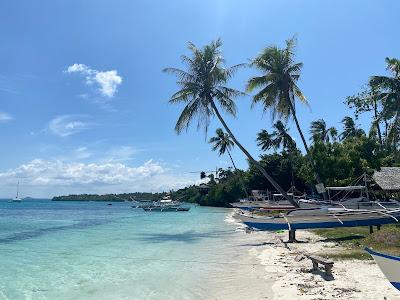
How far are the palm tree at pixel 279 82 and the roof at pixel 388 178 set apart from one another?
5.62m

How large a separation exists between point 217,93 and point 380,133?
21.1 metres

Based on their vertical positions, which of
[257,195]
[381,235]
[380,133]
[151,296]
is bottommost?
[151,296]

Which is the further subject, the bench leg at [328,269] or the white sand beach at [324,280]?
the bench leg at [328,269]

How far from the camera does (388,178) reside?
100 feet

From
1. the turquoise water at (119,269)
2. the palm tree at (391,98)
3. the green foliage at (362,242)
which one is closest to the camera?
the turquoise water at (119,269)

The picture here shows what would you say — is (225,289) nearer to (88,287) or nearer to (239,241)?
(88,287)

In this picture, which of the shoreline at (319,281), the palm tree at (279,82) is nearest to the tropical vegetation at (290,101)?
the palm tree at (279,82)

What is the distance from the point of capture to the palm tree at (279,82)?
28484 mm

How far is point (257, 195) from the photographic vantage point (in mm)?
54125

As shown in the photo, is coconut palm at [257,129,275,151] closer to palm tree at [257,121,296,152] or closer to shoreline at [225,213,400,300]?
palm tree at [257,121,296,152]

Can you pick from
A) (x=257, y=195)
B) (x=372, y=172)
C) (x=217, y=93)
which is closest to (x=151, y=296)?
(x=217, y=93)

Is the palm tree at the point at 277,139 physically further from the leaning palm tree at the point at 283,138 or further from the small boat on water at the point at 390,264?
the small boat on water at the point at 390,264

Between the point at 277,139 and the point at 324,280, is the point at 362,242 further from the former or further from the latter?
the point at 277,139

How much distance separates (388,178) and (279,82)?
11.6 m
